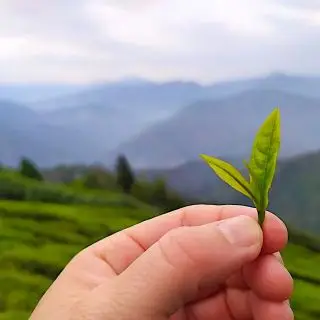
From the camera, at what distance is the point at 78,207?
3.24 feet

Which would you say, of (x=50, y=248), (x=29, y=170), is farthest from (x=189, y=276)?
(x=29, y=170)

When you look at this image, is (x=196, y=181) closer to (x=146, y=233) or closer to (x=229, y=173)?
(x=146, y=233)

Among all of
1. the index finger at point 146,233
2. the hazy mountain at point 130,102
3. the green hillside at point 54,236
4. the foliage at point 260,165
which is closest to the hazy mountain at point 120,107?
the hazy mountain at point 130,102

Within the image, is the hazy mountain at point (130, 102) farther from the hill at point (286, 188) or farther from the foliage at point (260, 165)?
the foliage at point (260, 165)

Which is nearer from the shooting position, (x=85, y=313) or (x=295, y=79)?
(x=85, y=313)

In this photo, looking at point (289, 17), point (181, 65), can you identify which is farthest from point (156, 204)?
point (289, 17)

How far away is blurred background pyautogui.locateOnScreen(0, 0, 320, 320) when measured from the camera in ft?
3.11

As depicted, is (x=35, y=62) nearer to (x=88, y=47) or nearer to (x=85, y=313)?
(x=88, y=47)

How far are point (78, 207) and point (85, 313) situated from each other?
53 centimetres

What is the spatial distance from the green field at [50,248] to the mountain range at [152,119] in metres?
0.09

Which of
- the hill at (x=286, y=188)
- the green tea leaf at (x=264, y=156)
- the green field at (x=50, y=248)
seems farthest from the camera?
the hill at (x=286, y=188)

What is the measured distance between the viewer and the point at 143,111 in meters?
1.07

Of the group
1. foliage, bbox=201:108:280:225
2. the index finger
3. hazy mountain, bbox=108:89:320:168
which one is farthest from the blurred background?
foliage, bbox=201:108:280:225

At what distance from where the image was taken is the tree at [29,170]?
1.03m
